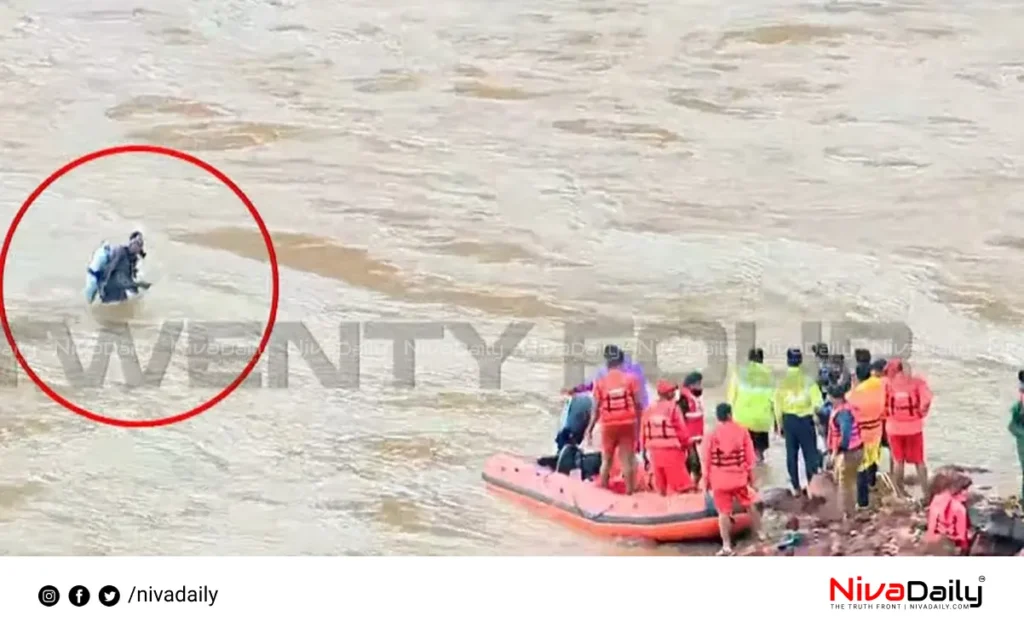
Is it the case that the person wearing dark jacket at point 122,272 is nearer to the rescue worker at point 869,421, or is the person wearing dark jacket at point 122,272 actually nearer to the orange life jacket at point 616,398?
the orange life jacket at point 616,398

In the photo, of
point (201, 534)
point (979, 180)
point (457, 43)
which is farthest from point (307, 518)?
point (979, 180)

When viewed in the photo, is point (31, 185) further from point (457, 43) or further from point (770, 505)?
point (770, 505)

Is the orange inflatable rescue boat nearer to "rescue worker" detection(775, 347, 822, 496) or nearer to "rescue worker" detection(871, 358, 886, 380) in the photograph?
"rescue worker" detection(775, 347, 822, 496)

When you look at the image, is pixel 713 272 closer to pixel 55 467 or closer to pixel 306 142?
pixel 306 142

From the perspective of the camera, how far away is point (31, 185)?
1.00 meters

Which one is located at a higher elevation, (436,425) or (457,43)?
(457,43)

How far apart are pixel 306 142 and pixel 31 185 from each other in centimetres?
26

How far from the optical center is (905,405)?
99 cm
